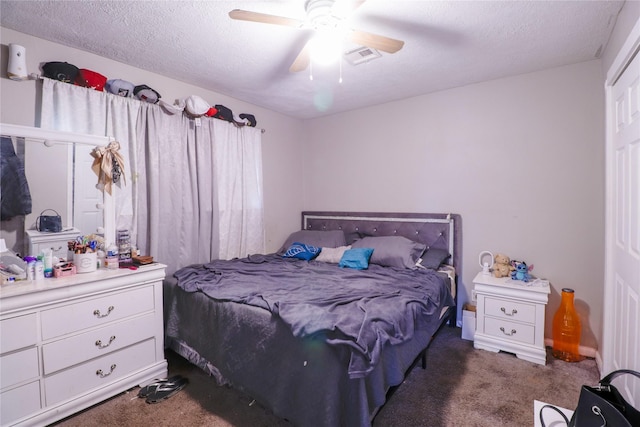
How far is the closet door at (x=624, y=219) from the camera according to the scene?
59.1 inches

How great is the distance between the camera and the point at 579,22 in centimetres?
192

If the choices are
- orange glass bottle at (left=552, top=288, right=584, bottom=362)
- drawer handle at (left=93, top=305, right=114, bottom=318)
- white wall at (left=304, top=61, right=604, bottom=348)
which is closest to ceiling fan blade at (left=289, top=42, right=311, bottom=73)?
white wall at (left=304, top=61, right=604, bottom=348)

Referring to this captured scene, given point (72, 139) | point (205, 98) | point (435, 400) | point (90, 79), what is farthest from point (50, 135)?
point (435, 400)

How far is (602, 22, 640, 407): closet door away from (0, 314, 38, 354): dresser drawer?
3104 millimetres

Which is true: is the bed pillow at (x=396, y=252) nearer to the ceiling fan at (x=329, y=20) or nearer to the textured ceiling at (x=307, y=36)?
Answer: the textured ceiling at (x=307, y=36)

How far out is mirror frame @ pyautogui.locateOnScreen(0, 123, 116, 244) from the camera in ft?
6.28

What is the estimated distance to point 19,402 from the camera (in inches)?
63.3

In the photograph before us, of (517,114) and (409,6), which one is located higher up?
(409,6)

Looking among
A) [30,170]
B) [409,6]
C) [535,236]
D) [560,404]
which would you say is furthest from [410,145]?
[30,170]

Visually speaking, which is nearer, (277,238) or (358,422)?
(358,422)

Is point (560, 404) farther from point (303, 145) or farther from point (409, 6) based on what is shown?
point (303, 145)

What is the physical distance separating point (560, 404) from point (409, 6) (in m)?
2.59

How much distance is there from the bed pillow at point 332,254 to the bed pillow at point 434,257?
2.60 feet

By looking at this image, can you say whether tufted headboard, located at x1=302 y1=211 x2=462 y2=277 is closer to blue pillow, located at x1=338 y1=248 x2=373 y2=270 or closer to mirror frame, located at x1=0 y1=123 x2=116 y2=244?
blue pillow, located at x1=338 y1=248 x2=373 y2=270
